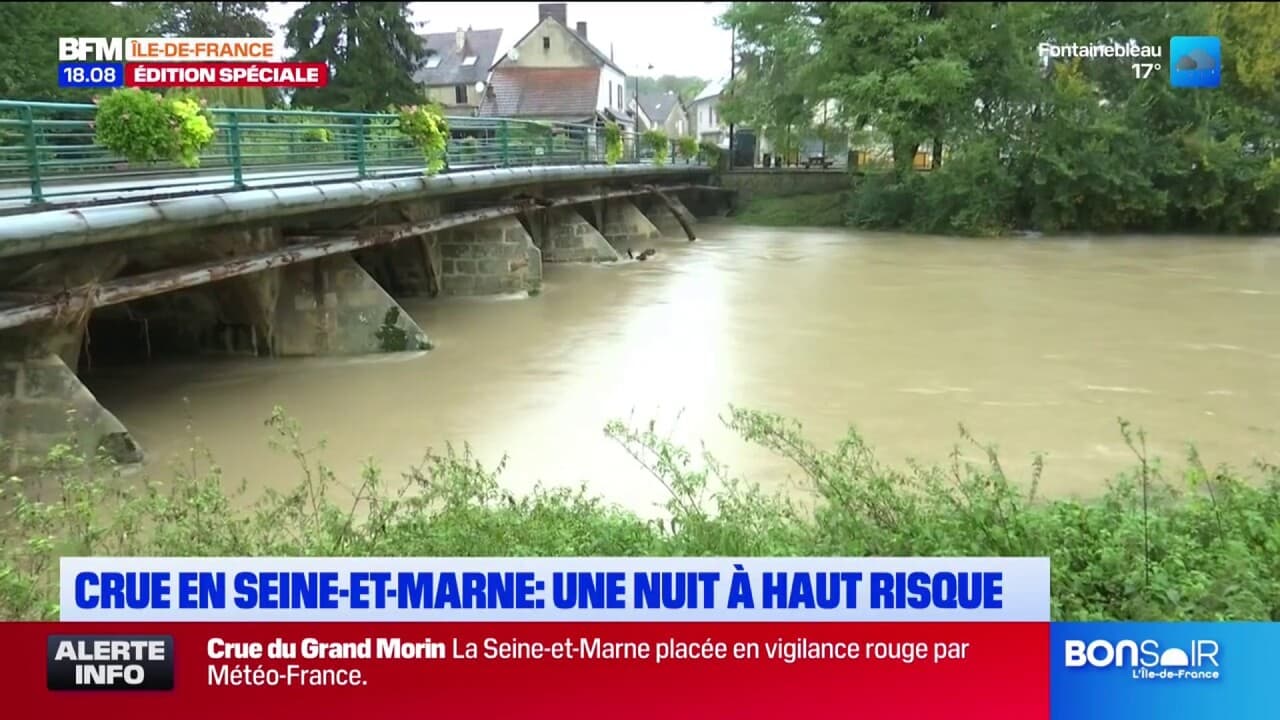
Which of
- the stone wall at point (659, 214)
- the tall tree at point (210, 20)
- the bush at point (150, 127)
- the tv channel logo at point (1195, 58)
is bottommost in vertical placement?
the stone wall at point (659, 214)

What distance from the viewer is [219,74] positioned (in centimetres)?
686

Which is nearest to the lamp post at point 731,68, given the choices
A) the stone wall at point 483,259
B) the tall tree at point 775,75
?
the tall tree at point 775,75

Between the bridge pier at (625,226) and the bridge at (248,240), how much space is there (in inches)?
170

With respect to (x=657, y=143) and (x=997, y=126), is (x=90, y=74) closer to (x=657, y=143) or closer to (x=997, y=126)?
(x=657, y=143)

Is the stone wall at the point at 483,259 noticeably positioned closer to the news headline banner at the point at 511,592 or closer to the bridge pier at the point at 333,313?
the bridge pier at the point at 333,313

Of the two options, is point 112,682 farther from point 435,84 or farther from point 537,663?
point 435,84

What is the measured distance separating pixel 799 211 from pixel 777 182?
305 cm

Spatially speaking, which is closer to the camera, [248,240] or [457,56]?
[248,240]

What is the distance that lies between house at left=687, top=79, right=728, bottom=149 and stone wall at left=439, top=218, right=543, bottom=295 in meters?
18.3

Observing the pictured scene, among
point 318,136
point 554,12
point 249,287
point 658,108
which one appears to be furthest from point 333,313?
point 658,108

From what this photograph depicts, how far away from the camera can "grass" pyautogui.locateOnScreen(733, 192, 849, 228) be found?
3312 centimetres

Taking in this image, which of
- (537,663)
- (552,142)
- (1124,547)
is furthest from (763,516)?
(552,142)

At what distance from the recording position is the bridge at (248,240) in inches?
254

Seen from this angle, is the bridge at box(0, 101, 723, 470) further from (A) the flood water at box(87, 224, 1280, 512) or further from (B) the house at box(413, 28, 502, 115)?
(A) the flood water at box(87, 224, 1280, 512)
